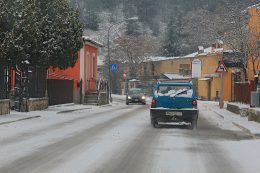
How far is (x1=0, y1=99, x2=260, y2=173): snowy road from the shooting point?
33.6ft

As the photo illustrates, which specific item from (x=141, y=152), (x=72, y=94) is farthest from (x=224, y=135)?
(x=72, y=94)

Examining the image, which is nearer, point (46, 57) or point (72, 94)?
point (46, 57)

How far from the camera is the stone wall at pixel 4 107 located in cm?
2516

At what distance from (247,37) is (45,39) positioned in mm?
14950

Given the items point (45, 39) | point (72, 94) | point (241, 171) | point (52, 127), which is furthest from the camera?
point (72, 94)

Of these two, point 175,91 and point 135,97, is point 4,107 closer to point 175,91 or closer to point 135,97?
point 175,91

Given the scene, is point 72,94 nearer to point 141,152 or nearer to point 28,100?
point 28,100

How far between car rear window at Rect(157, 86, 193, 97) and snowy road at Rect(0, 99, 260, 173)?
1954 mm

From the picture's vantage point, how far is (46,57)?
29.8 metres

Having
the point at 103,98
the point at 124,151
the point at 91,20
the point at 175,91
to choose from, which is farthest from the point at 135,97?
the point at 91,20

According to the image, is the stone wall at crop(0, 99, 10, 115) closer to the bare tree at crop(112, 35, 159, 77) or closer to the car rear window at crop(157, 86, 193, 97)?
the car rear window at crop(157, 86, 193, 97)

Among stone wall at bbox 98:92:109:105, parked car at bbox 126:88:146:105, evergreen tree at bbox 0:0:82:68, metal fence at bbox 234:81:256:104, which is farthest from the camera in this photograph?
parked car at bbox 126:88:146:105

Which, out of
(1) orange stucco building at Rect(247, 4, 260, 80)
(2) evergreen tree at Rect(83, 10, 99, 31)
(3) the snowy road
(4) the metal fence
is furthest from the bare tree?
(3) the snowy road

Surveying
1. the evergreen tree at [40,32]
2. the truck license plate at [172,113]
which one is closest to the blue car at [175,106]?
the truck license plate at [172,113]
